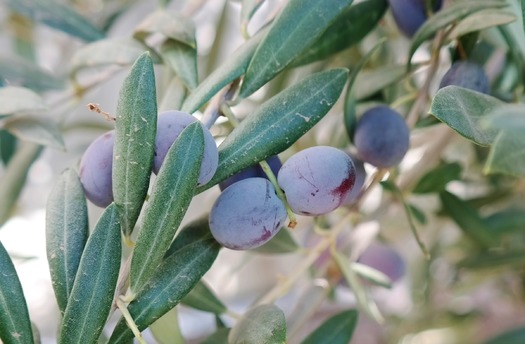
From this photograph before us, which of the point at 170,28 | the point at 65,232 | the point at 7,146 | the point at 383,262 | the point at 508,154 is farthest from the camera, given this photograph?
the point at 383,262

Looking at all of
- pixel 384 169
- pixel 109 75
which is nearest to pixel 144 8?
pixel 109 75

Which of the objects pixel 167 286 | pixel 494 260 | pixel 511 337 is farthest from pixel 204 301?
pixel 511 337

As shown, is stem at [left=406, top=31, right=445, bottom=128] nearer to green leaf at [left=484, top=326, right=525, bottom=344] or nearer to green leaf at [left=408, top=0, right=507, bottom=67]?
green leaf at [left=408, top=0, right=507, bottom=67]

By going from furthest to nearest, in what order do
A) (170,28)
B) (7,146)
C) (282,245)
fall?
1. (7,146)
2. (282,245)
3. (170,28)

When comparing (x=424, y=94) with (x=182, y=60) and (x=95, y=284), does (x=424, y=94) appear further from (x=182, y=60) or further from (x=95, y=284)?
(x=95, y=284)

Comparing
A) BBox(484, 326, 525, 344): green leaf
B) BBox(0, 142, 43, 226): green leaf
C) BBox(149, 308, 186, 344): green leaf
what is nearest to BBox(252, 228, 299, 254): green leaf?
BBox(149, 308, 186, 344): green leaf

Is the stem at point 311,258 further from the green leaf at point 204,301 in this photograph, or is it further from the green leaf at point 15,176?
the green leaf at point 15,176
